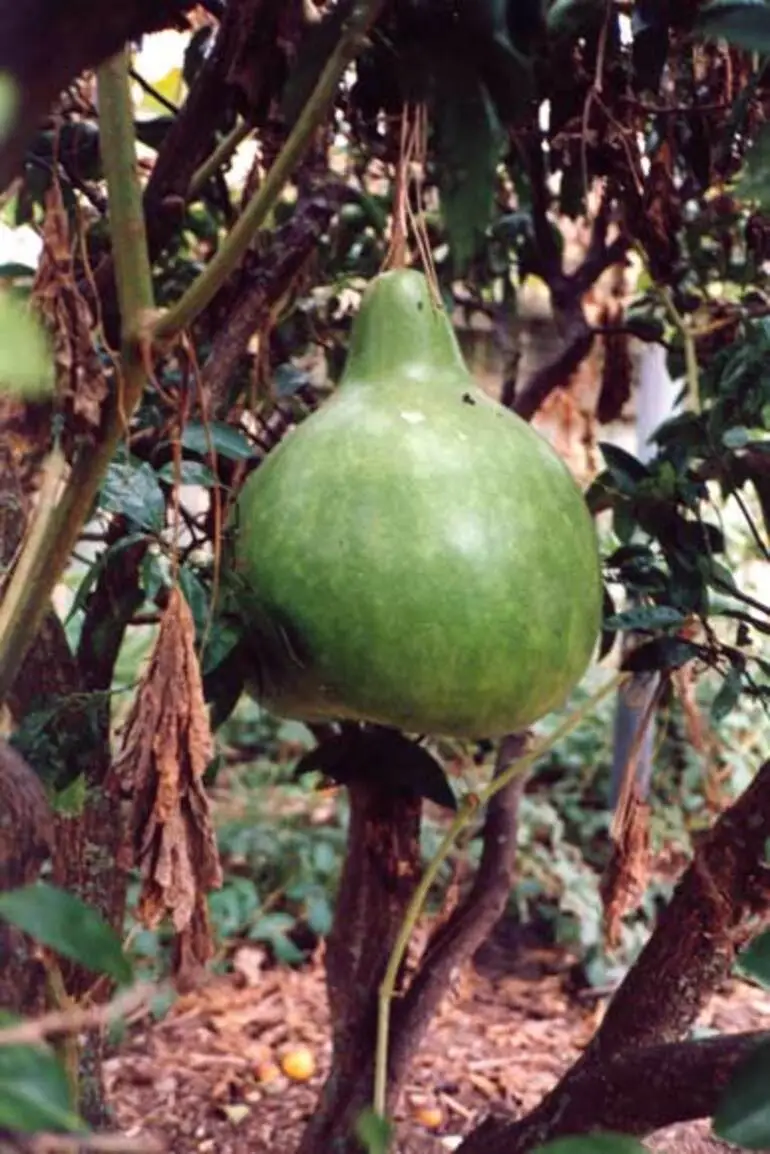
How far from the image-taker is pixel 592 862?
2629 millimetres

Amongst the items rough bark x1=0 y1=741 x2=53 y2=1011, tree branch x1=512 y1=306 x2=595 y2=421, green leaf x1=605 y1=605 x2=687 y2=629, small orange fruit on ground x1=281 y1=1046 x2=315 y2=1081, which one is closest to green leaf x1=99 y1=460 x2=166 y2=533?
rough bark x1=0 y1=741 x2=53 y2=1011

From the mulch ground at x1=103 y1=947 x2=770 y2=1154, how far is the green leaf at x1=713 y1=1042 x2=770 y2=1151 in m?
1.07

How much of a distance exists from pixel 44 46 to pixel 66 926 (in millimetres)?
231

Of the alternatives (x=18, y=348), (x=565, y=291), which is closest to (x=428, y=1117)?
(x=565, y=291)

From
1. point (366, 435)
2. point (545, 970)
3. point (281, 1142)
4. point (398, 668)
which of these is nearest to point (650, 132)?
point (366, 435)

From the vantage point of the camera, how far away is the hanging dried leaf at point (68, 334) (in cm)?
62

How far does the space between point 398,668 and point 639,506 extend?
326mm

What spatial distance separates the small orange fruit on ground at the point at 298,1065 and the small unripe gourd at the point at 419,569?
1174mm

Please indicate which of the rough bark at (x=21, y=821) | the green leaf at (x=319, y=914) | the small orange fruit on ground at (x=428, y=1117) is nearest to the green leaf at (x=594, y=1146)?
the rough bark at (x=21, y=821)

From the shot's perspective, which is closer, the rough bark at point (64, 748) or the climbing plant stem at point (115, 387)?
the climbing plant stem at point (115, 387)

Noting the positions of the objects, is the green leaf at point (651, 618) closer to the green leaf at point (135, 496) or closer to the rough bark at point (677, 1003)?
the rough bark at point (677, 1003)

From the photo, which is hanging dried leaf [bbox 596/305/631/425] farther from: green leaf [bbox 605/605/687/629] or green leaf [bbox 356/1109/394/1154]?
green leaf [bbox 356/1109/394/1154]

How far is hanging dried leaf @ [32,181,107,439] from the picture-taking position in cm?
62

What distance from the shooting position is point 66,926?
0.38 m
